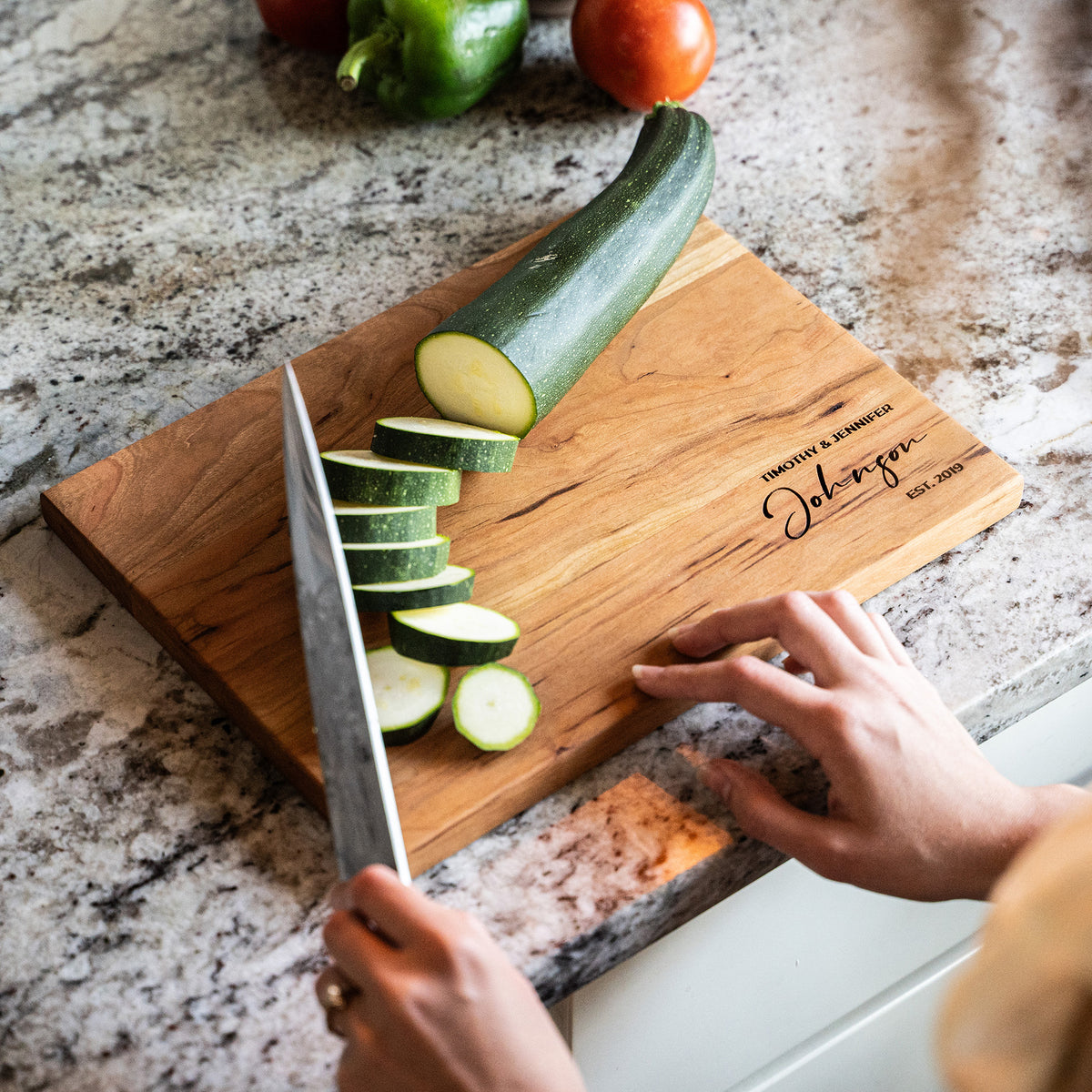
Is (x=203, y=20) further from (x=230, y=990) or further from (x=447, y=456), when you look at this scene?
(x=230, y=990)

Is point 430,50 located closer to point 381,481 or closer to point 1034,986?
point 381,481

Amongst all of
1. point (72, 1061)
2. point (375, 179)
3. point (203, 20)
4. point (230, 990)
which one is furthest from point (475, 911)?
point (203, 20)

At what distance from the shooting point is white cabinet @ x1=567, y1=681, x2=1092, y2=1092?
1159 mm

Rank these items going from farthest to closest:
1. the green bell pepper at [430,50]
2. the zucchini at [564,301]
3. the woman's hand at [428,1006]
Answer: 1. the green bell pepper at [430,50]
2. the zucchini at [564,301]
3. the woman's hand at [428,1006]

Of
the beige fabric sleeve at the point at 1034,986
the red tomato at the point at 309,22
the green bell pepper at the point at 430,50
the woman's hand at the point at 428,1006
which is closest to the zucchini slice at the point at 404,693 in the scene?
the woman's hand at the point at 428,1006

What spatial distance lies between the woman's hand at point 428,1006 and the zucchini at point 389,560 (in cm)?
37

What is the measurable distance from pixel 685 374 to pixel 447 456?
0.38 m

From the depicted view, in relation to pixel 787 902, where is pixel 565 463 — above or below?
above

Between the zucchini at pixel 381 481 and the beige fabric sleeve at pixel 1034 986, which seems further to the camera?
the zucchini at pixel 381 481

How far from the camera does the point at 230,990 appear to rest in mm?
970

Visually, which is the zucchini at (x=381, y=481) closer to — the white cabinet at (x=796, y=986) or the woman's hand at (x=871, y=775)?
the woman's hand at (x=871, y=775)

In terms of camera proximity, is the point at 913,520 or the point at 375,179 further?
the point at 375,179

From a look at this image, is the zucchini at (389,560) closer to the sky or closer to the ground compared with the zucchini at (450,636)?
closer to the sky

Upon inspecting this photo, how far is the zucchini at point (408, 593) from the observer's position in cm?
111
